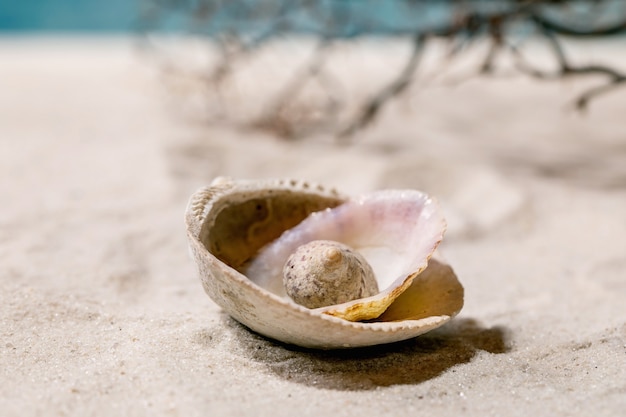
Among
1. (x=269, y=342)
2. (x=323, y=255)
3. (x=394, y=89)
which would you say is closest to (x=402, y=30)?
(x=394, y=89)

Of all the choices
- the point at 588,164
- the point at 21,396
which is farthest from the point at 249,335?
the point at 588,164

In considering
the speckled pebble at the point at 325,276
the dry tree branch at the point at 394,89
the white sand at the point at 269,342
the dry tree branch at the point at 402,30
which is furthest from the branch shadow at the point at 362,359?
the dry tree branch at the point at 394,89

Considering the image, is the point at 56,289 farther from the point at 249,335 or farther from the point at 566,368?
the point at 566,368

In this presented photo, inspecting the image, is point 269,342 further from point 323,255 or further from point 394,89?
point 394,89

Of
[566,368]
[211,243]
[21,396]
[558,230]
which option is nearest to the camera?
[21,396]

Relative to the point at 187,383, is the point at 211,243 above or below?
above

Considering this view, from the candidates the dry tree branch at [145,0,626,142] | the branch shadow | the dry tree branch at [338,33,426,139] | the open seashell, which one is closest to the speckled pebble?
the open seashell
